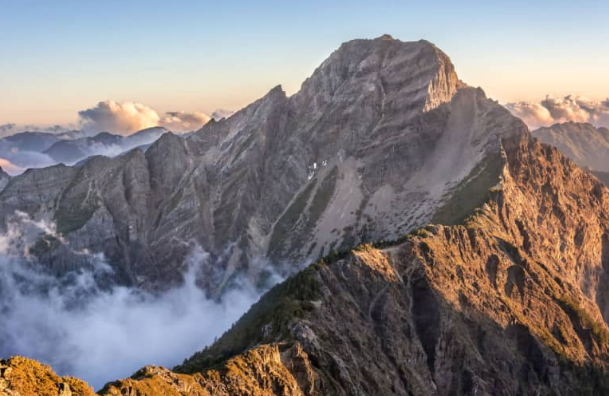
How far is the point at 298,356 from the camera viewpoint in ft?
628

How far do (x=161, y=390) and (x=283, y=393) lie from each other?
133 ft

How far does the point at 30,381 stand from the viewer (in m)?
106

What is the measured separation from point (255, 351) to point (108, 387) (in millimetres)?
51575

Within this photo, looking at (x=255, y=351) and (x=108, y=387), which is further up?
(x=108, y=387)

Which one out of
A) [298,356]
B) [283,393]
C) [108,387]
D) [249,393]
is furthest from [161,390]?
[298,356]

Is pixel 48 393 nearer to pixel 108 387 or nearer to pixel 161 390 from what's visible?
pixel 108 387

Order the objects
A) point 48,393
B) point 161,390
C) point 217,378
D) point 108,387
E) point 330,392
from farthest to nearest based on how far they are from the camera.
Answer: point 330,392 → point 217,378 → point 161,390 → point 108,387 → point 48,393

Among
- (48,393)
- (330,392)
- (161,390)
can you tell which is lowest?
(330,392)

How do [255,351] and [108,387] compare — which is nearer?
[108,387]

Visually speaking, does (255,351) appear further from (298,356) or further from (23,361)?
(23,361)

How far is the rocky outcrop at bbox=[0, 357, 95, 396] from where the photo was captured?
102 metres

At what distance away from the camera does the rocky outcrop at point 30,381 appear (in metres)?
102

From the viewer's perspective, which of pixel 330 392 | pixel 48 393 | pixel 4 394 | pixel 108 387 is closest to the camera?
pixel 4 394

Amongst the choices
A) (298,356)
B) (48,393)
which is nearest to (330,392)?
(298,356)
